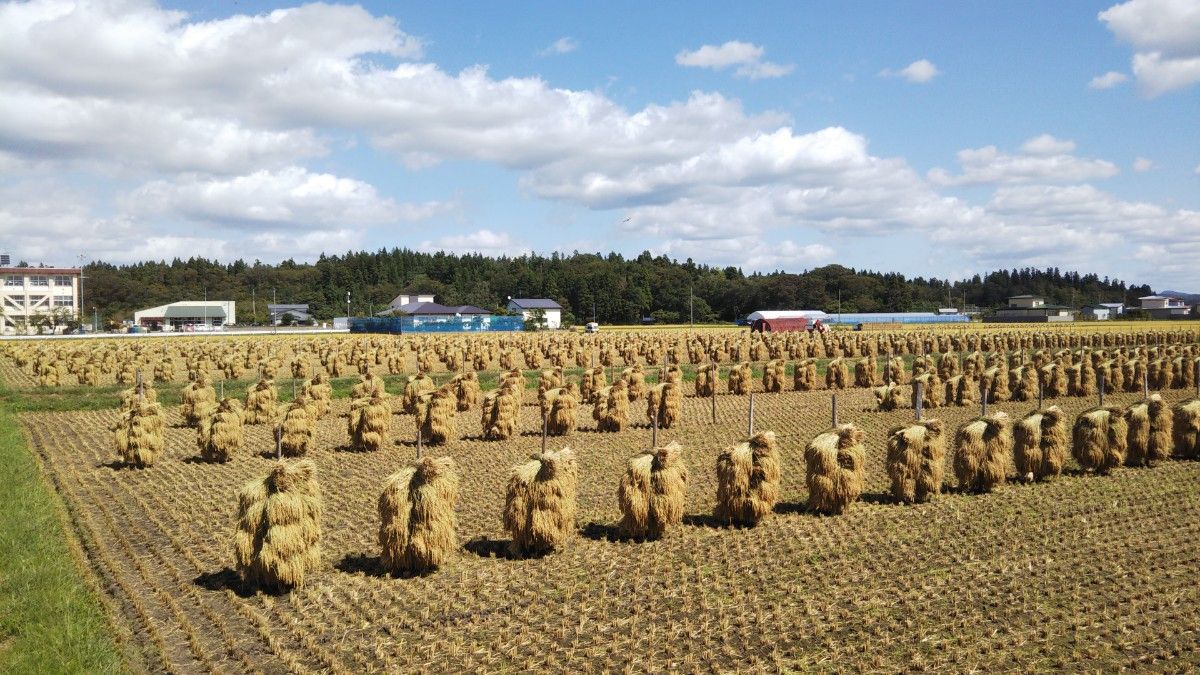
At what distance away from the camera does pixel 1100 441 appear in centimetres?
2320

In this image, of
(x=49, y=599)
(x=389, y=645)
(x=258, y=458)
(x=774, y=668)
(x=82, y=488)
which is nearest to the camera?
(x=774, y=668)

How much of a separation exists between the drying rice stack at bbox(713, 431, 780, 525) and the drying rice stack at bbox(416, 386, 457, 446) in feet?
45.8

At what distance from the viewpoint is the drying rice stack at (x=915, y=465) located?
19859 millimetres

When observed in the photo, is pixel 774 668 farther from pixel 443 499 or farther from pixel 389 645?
pixel 443 499

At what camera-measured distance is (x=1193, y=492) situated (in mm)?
20906

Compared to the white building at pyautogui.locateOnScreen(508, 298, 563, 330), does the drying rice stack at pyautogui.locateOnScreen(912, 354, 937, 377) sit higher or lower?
lower

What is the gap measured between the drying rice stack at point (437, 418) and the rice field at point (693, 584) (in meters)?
4.89

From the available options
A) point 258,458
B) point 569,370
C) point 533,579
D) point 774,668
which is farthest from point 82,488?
point 569,370

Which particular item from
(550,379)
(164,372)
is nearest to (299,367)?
(164,372)

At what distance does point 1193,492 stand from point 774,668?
15737mm

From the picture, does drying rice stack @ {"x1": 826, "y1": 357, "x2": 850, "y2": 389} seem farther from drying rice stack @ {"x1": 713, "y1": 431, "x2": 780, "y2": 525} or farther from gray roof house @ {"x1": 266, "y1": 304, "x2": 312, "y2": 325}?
gray roof house @ {"x1": 266, "y1": 304, "x2": 312, "y2": 325}

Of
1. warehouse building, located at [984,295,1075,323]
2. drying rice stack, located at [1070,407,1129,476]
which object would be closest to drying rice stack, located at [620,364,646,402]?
drying rice stack, located at [1070,407,1129,476]

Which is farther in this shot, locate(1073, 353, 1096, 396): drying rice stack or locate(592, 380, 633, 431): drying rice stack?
locate(1073, 353, 1096, 396): drying rice stack

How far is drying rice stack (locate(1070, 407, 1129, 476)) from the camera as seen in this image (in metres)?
23.2
